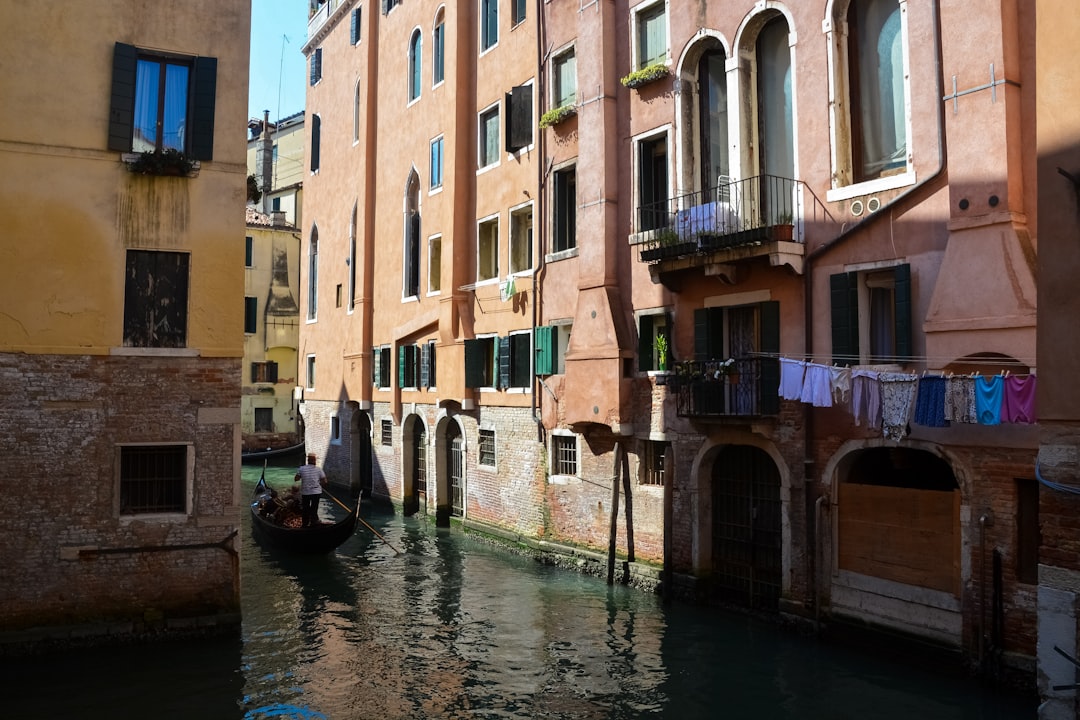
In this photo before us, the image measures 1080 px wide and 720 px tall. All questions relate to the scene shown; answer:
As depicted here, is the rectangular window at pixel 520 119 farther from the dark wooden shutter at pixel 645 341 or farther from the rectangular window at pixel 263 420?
the rectangular window at pixel 263 420

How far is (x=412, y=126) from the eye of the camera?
21859mm

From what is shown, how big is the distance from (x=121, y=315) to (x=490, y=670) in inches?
227

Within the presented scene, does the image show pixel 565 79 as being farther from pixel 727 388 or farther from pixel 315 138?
pixel 315 138

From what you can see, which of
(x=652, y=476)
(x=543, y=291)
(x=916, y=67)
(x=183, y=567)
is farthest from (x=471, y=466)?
(x=916, y=67)

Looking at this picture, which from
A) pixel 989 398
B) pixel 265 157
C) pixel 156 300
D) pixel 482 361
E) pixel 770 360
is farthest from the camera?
pixel 265 157

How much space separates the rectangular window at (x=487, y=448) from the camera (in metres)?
18.5

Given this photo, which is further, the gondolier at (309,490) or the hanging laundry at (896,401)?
the gondolier at (309,490)

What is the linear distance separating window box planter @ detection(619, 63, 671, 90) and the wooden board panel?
662 cm

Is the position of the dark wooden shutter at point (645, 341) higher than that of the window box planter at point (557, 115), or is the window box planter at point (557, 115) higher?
the window box planter at point (557, 115)

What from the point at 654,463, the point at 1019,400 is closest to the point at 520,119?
the point at 654,463

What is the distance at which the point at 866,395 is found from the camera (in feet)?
33.2

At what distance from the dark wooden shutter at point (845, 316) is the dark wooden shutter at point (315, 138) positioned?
2160 centimetres

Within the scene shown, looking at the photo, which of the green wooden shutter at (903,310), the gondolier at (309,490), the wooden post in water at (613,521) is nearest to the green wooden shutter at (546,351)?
the wooden post in water at (613,521)

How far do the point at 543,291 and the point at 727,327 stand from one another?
4469 millimetres
